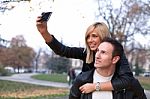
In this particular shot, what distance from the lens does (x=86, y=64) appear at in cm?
345

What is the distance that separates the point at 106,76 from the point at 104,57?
16 centimetres

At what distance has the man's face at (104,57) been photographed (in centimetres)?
292

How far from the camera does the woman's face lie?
3338 millimetres

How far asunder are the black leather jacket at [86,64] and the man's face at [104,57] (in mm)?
131

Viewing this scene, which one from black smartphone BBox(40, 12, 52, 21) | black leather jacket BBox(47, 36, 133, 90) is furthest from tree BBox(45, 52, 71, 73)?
black smartphone BBox(40, 12, 52, 21)

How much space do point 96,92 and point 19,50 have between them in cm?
9809

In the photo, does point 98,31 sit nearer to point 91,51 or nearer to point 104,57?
point 91,51

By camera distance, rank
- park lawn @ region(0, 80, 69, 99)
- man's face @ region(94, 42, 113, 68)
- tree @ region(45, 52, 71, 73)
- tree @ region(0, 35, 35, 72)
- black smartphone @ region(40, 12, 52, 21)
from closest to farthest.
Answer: man's face @ region(94, 42, 113, 68) < black smartphone @ region(40, 12, 52, 21) < park lawn @ region(0, 80, 69, 99) < tree @ region(45, 52, 71, 73) < tree @ region(0, 35, 35, 72)

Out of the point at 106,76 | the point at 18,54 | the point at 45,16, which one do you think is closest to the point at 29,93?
the point at 45,16

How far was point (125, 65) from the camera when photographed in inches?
121

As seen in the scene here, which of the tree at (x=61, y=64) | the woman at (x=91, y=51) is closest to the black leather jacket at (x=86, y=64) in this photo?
the woman at (x=91, y=51)

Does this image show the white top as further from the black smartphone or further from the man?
the black smartphone

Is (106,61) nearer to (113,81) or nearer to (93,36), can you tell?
(113,81)

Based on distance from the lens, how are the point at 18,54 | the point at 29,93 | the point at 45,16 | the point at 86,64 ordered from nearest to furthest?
the point at 45,16 < the point at 86,64 < the point at 29,93 < the point at 18,54
